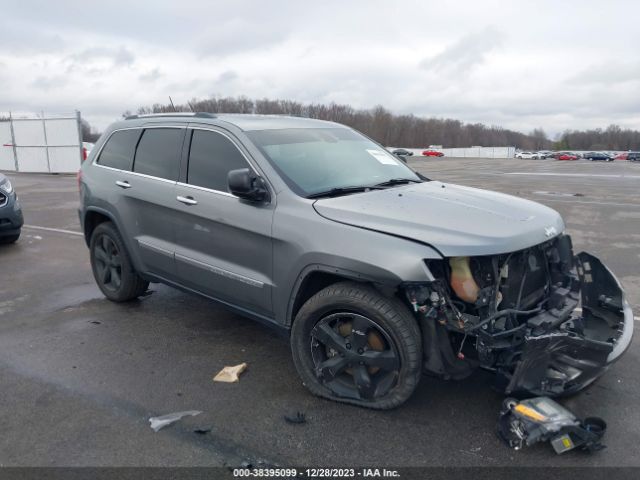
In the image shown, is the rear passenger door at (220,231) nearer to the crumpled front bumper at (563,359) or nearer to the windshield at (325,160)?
the windshield at (325,160)

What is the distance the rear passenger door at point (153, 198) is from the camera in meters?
4.39

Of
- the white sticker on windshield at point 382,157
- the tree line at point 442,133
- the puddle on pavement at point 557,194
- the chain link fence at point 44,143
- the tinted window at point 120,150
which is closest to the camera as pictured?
the white sticker on windshield at point 382,157

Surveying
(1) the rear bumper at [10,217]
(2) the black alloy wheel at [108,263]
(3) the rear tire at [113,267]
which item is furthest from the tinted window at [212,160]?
(1) the rear bumper at [10,217]

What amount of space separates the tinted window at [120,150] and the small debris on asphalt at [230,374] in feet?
7.27

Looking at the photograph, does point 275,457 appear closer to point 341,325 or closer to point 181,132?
point 341,325

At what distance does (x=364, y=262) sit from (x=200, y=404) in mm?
1469

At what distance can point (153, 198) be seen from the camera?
4.49 metres

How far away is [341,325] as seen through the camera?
3.39 m

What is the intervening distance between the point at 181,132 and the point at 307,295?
74.7 inches

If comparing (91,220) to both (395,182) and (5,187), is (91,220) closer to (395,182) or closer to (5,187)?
(395,182)

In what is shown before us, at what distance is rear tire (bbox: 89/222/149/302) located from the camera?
16.8 ft

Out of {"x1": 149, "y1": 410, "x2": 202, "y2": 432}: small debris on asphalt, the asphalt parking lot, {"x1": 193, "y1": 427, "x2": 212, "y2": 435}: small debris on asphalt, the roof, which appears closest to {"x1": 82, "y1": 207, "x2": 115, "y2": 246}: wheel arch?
the asphalt parking lot

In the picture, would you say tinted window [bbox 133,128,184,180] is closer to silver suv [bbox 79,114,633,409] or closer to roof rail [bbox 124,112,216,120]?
silver suv [bbox 79,114,633,409]

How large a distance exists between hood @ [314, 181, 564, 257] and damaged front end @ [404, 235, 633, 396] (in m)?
0.13
